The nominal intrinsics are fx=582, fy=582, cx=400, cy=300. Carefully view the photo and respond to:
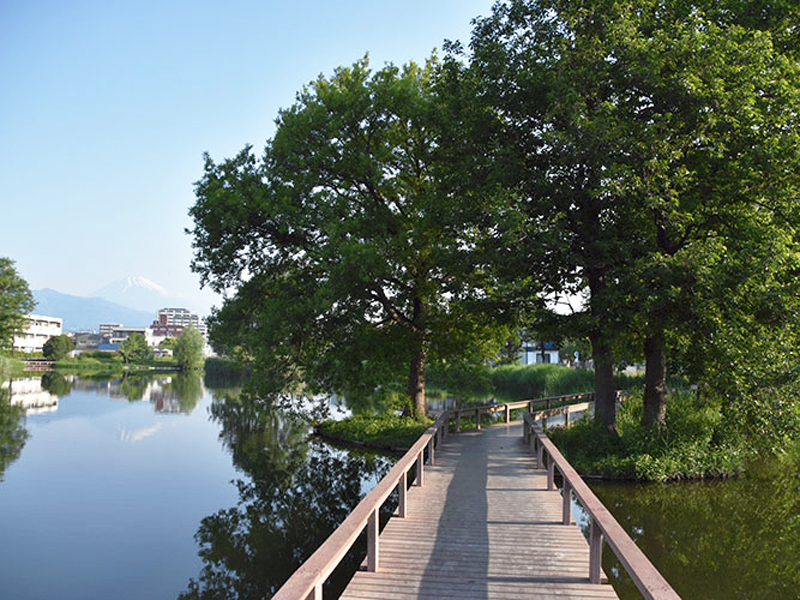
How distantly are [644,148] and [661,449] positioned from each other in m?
9.10

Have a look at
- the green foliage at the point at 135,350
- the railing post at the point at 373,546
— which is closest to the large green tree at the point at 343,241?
the railing post at the point at 373,546

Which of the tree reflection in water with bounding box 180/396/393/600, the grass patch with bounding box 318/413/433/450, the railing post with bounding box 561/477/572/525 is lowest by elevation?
the tree reflection in water with bounding box 180/396/393/600

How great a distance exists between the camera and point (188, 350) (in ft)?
360

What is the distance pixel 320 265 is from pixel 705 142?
14.1 meters

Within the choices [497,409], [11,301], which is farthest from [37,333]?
[497,409]

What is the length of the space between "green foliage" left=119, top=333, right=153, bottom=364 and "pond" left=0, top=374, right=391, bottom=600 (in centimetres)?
9892

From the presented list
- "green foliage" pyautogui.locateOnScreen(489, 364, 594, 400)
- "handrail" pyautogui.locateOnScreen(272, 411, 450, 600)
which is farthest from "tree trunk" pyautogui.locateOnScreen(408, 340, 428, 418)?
"handrail" pyautogui.locateOnScreen(272, 411, 450, 600)

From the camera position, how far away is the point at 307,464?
72.3 ft

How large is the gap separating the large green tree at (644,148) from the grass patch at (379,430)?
26.1 ft

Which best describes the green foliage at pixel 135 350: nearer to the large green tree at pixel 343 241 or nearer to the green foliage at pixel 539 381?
the green foliage at pixel 539 381

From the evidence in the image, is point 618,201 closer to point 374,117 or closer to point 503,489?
point 503,489

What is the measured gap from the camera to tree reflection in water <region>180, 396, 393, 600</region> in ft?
36.0

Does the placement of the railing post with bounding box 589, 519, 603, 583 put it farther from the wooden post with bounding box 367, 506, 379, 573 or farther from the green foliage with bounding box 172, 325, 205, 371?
the green foliage with bounding box 172, 325, 205, 371

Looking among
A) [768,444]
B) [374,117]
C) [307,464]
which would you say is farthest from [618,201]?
[307,464]
